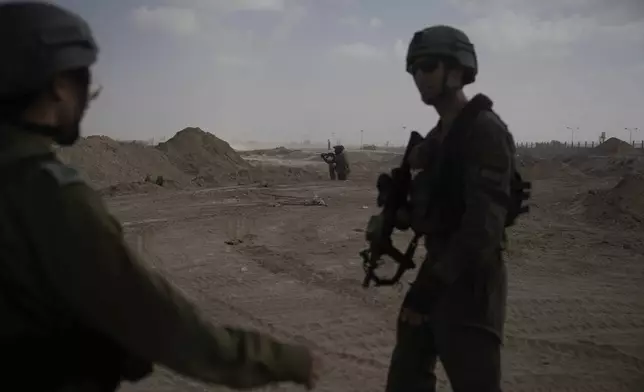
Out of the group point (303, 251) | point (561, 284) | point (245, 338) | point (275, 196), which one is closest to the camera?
point (245, 338)

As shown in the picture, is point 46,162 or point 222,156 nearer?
point 46,162

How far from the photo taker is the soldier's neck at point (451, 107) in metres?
2.50

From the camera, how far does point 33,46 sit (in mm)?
1246

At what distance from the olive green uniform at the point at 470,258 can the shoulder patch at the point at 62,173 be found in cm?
143

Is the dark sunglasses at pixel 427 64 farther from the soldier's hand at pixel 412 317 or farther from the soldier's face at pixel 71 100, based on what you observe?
the soldier's face at pixel 71 100

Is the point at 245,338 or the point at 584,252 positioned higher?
the point at 245,338

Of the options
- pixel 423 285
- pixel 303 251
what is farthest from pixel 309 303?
pixel 423 285

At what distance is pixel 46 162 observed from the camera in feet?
3.99

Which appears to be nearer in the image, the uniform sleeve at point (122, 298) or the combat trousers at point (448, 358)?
the uniform sleeve at point (122, 298)

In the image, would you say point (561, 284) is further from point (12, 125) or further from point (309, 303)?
point (12, 125)

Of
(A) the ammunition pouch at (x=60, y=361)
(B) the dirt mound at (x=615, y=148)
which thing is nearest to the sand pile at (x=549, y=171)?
(B) the dirt mound at (x=615, y=148)

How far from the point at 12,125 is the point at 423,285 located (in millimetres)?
1633

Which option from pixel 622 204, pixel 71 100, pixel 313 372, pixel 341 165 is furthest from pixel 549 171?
pixel 71 100

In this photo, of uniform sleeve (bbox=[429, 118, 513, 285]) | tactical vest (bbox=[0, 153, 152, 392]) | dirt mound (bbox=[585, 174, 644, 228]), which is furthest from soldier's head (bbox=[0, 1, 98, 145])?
dirt mound (bbox=[585, 174, 644, 228])
